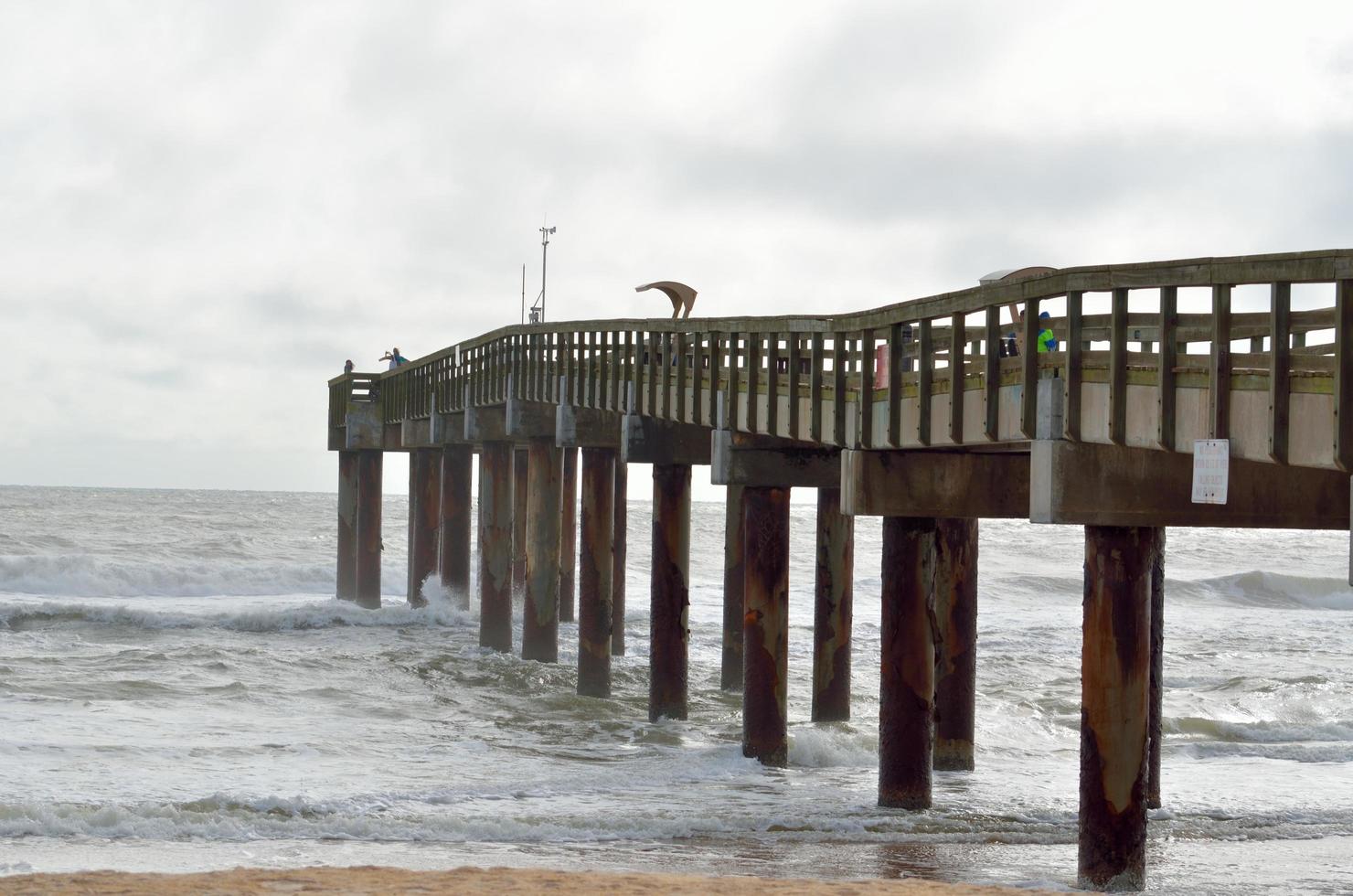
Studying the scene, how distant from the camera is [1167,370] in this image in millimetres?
10688

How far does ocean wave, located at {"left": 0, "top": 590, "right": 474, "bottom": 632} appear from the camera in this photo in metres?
35.4

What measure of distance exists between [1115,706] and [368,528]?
30.0 metres

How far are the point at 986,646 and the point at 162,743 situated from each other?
1850 centimetres

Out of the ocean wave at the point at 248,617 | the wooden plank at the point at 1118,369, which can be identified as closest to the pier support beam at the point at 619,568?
the ocean wave at the point at 248,617

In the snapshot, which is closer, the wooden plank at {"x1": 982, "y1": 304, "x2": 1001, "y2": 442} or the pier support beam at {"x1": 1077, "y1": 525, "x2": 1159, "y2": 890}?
the pier support beam at {"x1": 1077, "y1": 525, "x2": 1159, "y2": 890}

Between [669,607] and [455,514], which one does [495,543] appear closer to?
[455,514]

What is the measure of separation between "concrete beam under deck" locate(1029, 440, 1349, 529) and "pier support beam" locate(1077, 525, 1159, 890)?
175mm

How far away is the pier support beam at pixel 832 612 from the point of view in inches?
795

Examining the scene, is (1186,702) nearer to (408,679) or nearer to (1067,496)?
(408,679)

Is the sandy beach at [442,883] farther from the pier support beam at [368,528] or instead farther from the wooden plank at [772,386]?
the pier support beam at [368,528]

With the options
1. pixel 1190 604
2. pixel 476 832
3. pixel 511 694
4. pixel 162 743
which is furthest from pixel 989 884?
pixel 1190 604

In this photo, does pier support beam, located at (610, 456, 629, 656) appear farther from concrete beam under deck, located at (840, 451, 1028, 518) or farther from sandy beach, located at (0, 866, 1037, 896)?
sandy beach, located at (0, 866, 1037, 896)

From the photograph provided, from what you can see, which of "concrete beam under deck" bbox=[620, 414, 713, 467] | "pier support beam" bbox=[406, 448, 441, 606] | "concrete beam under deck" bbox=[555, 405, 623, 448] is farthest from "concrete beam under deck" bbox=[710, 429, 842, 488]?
"pier support beam" bbox=[406, 448, 441, 606]

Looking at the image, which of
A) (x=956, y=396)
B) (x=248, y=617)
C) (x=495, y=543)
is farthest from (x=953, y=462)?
(x=248, y=617)
